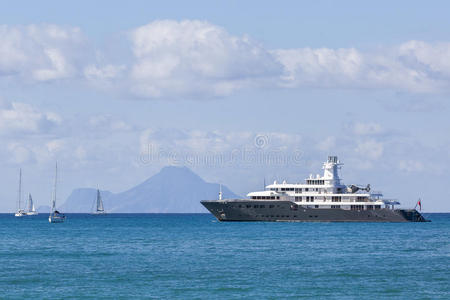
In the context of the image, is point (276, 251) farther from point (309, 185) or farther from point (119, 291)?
point (309, 185)

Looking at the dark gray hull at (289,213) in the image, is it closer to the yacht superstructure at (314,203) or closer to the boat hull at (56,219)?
A: the yacht superstructure at (314,203)

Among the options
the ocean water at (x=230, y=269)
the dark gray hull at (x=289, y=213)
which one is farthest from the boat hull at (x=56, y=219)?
the ocean water at (x=230, y=269)

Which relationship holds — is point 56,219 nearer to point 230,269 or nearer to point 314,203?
point 314,203

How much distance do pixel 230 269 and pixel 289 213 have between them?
251 feet

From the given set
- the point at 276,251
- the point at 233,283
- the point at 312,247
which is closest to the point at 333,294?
the point at 233,283

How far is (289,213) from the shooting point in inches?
5310

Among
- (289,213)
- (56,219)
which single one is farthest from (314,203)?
(56,219)

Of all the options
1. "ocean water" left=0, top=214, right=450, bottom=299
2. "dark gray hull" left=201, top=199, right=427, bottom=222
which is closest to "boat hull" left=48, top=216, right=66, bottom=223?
"dark gray hull" left=201, top=199, right=427, bottom=222

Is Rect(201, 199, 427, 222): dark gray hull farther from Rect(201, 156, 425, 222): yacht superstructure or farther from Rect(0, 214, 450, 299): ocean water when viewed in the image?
Rect(0, 214, 450, 299): ocean water

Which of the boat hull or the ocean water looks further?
the boat hull

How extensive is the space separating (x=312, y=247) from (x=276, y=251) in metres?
6.41

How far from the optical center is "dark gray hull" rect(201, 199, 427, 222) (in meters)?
135

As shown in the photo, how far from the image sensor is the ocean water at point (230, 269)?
47.8 m

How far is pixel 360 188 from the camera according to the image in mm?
137875
